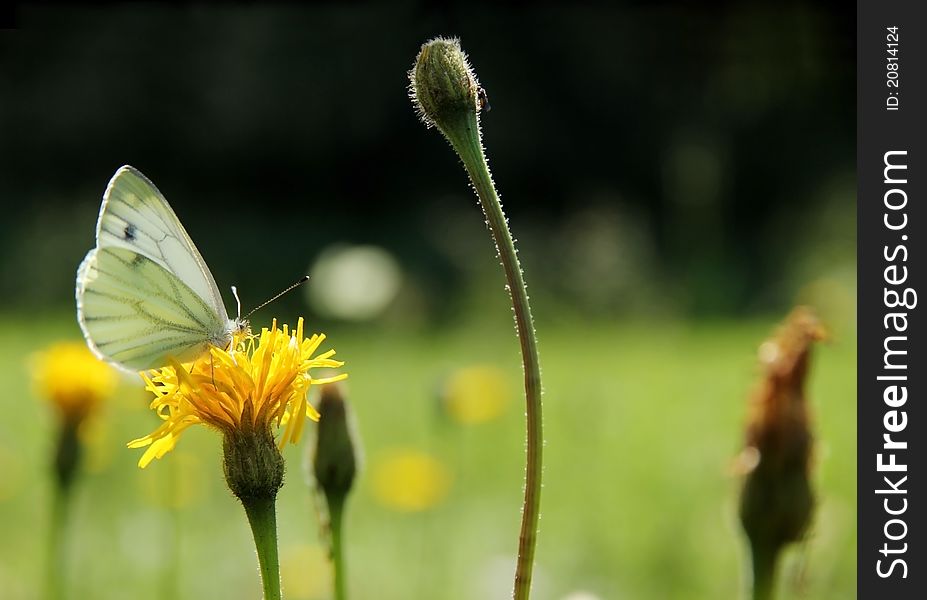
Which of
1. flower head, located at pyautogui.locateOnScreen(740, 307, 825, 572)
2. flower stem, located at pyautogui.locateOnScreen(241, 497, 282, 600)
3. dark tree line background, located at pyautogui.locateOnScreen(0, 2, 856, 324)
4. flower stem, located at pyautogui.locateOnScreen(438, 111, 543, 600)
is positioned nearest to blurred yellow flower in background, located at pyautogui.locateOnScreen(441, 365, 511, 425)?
flower head, located at pyautogui.locateOnScreen(740, 307, 825, 572)

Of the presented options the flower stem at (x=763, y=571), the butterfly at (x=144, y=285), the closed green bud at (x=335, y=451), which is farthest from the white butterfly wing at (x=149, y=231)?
the flower stem at (x=763, y=571)

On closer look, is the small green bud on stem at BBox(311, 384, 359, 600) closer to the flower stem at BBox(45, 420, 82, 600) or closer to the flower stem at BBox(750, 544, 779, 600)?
the flower stem at BBox(750, 544, 779, 600)

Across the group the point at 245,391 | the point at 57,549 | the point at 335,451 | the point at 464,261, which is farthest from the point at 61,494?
the point at 464,261

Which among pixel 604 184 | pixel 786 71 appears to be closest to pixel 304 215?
pixel 604 184

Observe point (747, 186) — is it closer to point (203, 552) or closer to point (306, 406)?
point (203, 552)

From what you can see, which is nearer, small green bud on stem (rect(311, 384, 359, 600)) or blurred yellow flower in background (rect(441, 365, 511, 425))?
small green bud on stem (rect(311, 384, 359, 600))

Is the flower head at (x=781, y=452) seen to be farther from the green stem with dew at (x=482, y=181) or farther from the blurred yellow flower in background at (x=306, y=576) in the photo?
the blurred yellow flower in background at (x=306, y=576)
